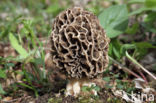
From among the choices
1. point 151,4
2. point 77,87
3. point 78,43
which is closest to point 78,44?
point 78,43

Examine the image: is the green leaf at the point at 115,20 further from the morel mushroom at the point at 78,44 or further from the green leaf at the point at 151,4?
the morel mushroom at the point at 78,44

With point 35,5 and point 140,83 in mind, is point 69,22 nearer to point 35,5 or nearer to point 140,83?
point 140,83

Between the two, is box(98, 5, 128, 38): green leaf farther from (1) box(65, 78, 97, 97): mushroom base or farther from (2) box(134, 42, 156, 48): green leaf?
(1) box(65, 78, 97, 97): mushroom base

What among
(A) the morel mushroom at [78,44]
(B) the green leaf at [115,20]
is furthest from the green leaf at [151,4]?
(A) the morel mushroom at [78,44]

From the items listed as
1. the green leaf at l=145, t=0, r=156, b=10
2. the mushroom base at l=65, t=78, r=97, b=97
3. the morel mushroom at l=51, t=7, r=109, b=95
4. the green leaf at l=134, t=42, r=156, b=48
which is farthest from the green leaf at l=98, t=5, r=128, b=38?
the mushroom base at l=65, t=78, r=97, b=97

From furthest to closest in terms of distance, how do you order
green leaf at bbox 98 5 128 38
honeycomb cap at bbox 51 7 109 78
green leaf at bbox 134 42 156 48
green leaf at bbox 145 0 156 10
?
green leaf at bbox 98 5 128 38 < green leaf at bbox 134 42 156 48 < green leaf at bbox 145 0 156 10 < honeycomb cap at bbox 51 7 109 78

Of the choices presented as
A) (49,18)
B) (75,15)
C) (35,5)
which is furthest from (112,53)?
(35,5)
